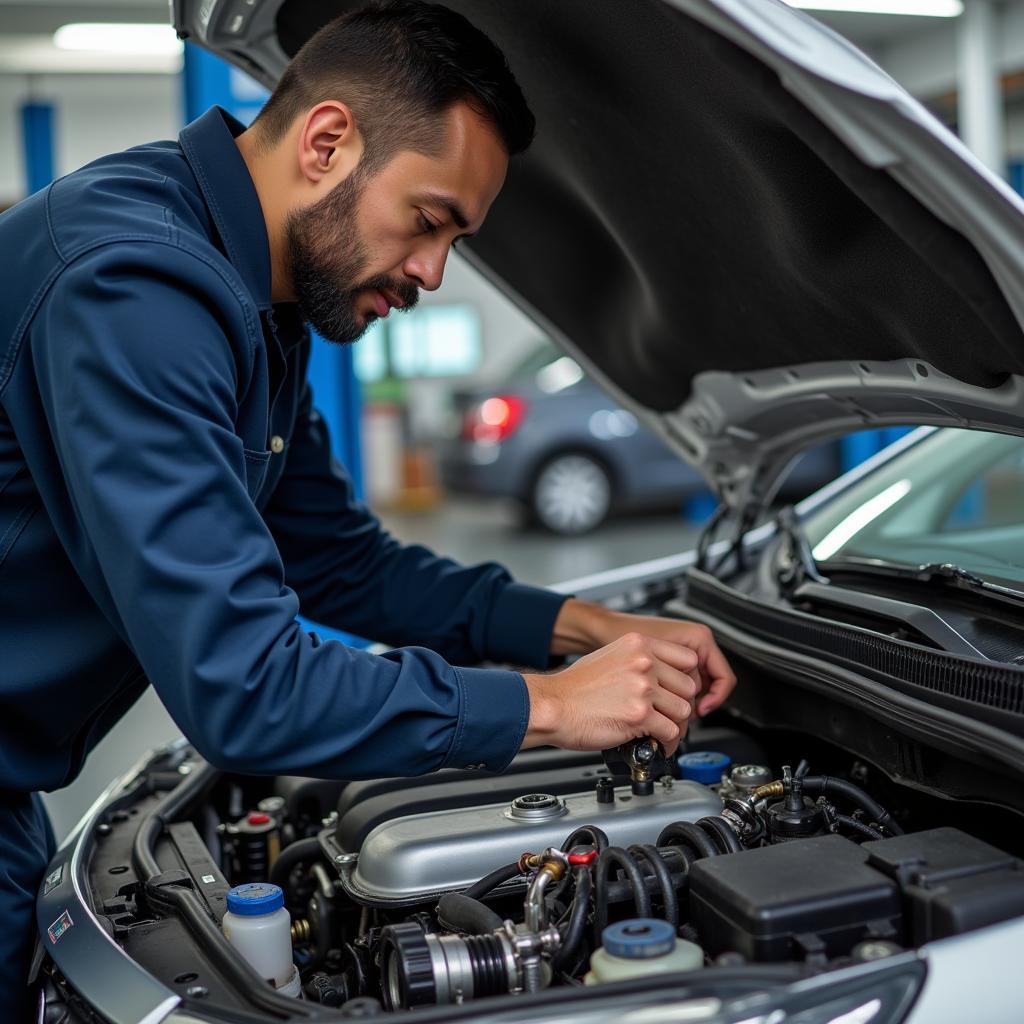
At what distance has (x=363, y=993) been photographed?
1343mm

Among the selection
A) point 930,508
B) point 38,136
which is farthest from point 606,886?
point 38,136

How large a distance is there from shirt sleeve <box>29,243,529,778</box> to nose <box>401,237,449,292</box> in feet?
0.98

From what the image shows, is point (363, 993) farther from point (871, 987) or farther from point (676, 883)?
point (871, 987)

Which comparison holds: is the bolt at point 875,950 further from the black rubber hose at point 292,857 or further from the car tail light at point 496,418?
the car tail light at point 496,418

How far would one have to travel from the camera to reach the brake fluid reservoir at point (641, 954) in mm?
1070

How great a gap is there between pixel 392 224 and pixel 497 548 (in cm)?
657

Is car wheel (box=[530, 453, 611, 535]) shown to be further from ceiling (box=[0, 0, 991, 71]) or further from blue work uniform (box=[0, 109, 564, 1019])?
blue work uniform (box=[0, 109, 564, 1019])

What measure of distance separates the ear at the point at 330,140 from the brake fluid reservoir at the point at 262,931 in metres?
0.86

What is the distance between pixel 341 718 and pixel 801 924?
49cm

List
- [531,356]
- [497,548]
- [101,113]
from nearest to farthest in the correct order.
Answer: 1. [497,548]
2. [531,356]
3. [101,113]

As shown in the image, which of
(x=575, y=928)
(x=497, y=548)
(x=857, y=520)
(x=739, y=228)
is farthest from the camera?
(x=497, y=548)

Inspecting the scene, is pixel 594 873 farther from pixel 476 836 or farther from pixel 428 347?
pixel 428 347

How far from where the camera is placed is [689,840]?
53.2 inches

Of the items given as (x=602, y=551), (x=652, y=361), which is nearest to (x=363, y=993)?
(x=652, y=361)
